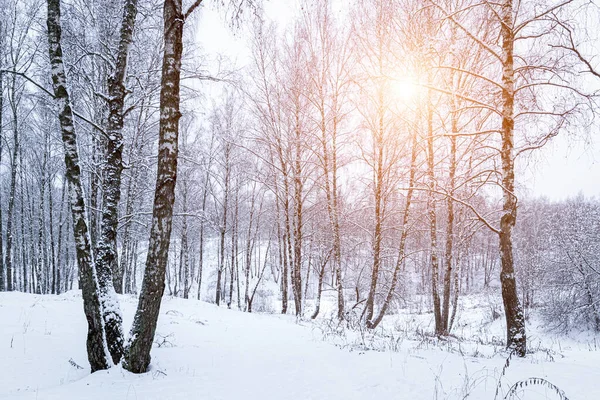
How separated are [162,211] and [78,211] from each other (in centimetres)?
142

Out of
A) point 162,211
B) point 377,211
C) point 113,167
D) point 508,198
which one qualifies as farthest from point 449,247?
point 113,167

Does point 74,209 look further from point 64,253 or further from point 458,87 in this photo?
point 64,253

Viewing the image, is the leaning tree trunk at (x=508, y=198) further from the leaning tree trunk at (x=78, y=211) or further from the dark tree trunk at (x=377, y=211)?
the leaning tree trunk at (x=78, y=211)

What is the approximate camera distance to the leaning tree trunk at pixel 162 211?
413 centimetres

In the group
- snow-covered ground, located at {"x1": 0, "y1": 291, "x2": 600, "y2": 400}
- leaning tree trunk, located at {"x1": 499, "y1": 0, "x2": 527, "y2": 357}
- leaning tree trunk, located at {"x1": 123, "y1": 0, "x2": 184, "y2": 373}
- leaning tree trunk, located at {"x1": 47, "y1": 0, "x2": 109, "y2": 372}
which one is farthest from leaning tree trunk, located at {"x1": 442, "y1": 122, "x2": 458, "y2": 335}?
leaning tree trunk, located at {"x1": 47, "y1": 0, "x2": 109, "y2": 372}

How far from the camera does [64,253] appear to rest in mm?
27297

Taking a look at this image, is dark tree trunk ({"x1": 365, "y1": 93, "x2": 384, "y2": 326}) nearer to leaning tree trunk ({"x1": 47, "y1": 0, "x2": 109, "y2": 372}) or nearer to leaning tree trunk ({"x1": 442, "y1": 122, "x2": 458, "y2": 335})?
leaning tree trunk ({"x1": 442, "y1": 122, "x2": 458, "y2": 335})

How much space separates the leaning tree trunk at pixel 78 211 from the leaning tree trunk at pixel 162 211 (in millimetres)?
585

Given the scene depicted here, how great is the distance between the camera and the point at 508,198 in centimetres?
559

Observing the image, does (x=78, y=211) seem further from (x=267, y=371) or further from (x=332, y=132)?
(x=332, y=132)

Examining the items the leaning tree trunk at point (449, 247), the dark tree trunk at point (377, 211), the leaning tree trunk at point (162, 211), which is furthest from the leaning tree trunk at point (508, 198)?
the leaning tree trunk at point (162, 211)

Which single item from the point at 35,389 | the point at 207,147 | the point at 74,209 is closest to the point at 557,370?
the point at 35,389

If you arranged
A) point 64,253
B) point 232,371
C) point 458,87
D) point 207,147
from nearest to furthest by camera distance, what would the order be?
point 232,371 → point 458,87 → point 207,147 → point 64,253

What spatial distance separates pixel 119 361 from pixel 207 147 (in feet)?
59.3
